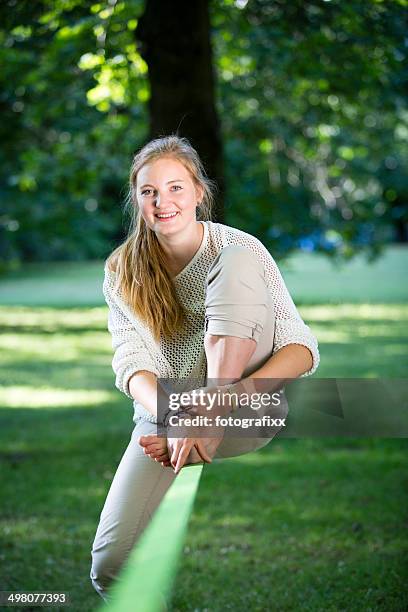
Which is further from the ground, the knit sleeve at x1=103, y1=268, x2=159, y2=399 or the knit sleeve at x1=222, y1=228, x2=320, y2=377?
the knit sleeve at x1=222, y1=228, x2=320, y2=377

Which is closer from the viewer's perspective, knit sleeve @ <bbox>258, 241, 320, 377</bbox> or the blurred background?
knit sleeve @ <bbox>258, 241, 320, 377</bbox>

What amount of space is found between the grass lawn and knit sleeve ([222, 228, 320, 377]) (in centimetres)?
153

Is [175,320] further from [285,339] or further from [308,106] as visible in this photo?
[308,106]

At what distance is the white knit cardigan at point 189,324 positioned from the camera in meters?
2.83

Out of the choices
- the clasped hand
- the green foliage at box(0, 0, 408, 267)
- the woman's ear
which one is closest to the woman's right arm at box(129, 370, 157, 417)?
the clasped hand

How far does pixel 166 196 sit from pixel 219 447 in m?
0.74

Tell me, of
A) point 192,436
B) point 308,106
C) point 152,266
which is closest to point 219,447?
point 192,436

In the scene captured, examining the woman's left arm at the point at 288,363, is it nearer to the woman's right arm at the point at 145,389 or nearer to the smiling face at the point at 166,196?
the woman's right arm at the point at 145,389

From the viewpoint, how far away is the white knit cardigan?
283 centimetres

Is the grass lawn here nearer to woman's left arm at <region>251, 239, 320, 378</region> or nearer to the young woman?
the young woman

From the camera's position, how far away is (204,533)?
5.00 m

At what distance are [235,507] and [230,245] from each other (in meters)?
3.11

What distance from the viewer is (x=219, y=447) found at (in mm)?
2777

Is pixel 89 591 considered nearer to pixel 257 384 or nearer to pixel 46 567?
pixel 46 567
